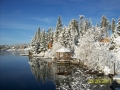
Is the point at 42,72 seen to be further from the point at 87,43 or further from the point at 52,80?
the point at 87,43

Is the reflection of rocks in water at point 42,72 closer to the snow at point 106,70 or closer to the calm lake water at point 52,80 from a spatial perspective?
the calm lake water at point 52,80

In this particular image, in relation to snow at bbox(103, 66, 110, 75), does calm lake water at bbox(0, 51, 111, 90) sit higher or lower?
lower

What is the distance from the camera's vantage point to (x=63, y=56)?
45844 millimetres

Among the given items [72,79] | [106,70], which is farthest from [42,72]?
[106,70]

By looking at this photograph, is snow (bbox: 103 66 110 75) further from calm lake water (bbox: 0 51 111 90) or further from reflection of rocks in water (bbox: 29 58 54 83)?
reflection of rocks in water (bbox: 29 58 54 83)

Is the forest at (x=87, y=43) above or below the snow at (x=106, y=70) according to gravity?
above

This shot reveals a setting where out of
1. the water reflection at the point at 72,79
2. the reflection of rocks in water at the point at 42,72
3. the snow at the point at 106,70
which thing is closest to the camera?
the water reflection at the point at 72,79

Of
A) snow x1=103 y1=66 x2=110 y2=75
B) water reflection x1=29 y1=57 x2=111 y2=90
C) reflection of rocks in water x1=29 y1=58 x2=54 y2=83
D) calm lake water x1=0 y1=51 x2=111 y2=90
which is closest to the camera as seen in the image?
water reflection x1=29 y1=57 x2=111 y2=90

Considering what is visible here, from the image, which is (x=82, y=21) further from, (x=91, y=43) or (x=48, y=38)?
(x=91, y=43)

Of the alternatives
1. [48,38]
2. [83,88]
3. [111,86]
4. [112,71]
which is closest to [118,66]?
[112,71]

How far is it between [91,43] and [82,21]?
40.4 meters

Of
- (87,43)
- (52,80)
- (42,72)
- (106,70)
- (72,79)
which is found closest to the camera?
(72,79)

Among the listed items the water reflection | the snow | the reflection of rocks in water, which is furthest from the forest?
the reflection of rocks in water

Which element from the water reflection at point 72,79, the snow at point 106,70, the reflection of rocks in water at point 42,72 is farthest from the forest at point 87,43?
the reflection of rocks in water at point 42,72
